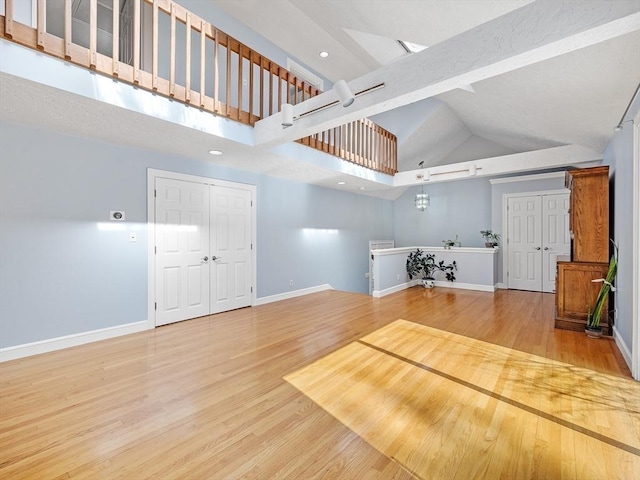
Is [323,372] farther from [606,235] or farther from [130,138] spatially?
[606,235]

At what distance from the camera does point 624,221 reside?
3209mm

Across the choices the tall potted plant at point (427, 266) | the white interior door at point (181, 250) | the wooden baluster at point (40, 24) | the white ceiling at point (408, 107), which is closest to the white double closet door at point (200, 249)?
the white interior door at point (181, 250)

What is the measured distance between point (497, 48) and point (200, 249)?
14.3 feet

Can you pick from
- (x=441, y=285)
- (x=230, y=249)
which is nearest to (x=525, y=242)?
(x=441, y=285)

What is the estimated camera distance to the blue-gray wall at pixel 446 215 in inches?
310

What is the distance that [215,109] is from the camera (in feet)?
11.2

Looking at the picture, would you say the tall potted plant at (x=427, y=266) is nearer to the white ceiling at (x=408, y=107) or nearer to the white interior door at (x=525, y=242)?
the white interior door at (x=525, y=242)

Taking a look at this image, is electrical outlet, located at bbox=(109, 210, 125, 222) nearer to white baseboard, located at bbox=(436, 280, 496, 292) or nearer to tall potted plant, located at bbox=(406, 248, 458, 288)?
tall potted plant, located at bbox=(406, 248, 458, 288)

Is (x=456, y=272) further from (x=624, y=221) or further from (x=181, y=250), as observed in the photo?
(x=181, y=250)

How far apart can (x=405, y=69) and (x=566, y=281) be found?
367 cm

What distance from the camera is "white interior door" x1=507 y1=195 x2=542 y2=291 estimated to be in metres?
6.99

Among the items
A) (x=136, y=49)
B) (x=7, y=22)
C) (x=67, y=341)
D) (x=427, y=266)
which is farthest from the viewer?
(x=427, y=266)

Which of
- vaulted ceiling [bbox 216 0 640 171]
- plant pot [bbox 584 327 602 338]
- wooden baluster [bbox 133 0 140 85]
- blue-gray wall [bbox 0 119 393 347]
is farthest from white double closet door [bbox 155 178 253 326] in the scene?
plant pot [bbox 584 327 602 338]

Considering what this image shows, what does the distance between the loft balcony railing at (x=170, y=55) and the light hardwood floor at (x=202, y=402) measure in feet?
9.02
